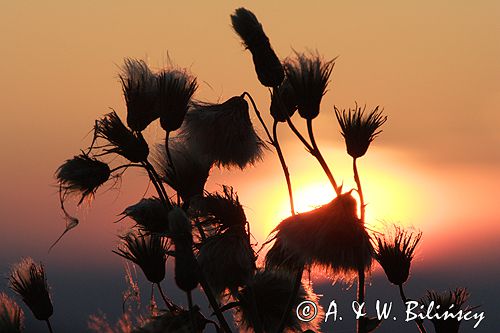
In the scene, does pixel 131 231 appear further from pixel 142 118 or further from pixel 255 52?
pixel 255 52

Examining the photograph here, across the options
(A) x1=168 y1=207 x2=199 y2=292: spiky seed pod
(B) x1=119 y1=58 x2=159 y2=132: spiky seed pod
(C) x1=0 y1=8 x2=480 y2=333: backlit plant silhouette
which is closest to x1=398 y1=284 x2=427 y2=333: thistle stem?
(C) x1=0 y1=8 x2=480 y2=333: backlit plant silhouette

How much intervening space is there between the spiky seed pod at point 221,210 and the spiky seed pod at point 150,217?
0.25m

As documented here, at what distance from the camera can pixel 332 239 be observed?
224 inches

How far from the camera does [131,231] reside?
659 centimetres

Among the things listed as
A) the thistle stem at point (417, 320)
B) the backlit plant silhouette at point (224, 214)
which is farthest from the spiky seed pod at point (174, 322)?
the thistle stem at point (417, 320)

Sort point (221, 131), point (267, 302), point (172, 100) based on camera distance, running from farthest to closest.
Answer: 1. point (267, 302)
2. point (221, 131)
3. point (172, 100)

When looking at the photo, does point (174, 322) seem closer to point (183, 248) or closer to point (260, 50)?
point (183, 248)

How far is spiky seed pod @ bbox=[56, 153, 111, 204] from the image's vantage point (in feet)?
19.9

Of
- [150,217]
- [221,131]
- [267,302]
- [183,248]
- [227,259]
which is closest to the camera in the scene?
[183,248]

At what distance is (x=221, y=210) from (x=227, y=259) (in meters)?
0.34

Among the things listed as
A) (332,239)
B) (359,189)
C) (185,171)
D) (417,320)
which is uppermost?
(185,171)

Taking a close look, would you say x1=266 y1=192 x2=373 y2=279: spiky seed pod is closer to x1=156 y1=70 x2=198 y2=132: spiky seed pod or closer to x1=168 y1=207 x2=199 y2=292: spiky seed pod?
x1=168 y1=207 x2=199 y2=292: spiky seed pod

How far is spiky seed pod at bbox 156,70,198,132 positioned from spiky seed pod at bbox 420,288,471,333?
1965 millimetres

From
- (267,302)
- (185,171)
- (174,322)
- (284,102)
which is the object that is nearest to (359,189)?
(284,102)
